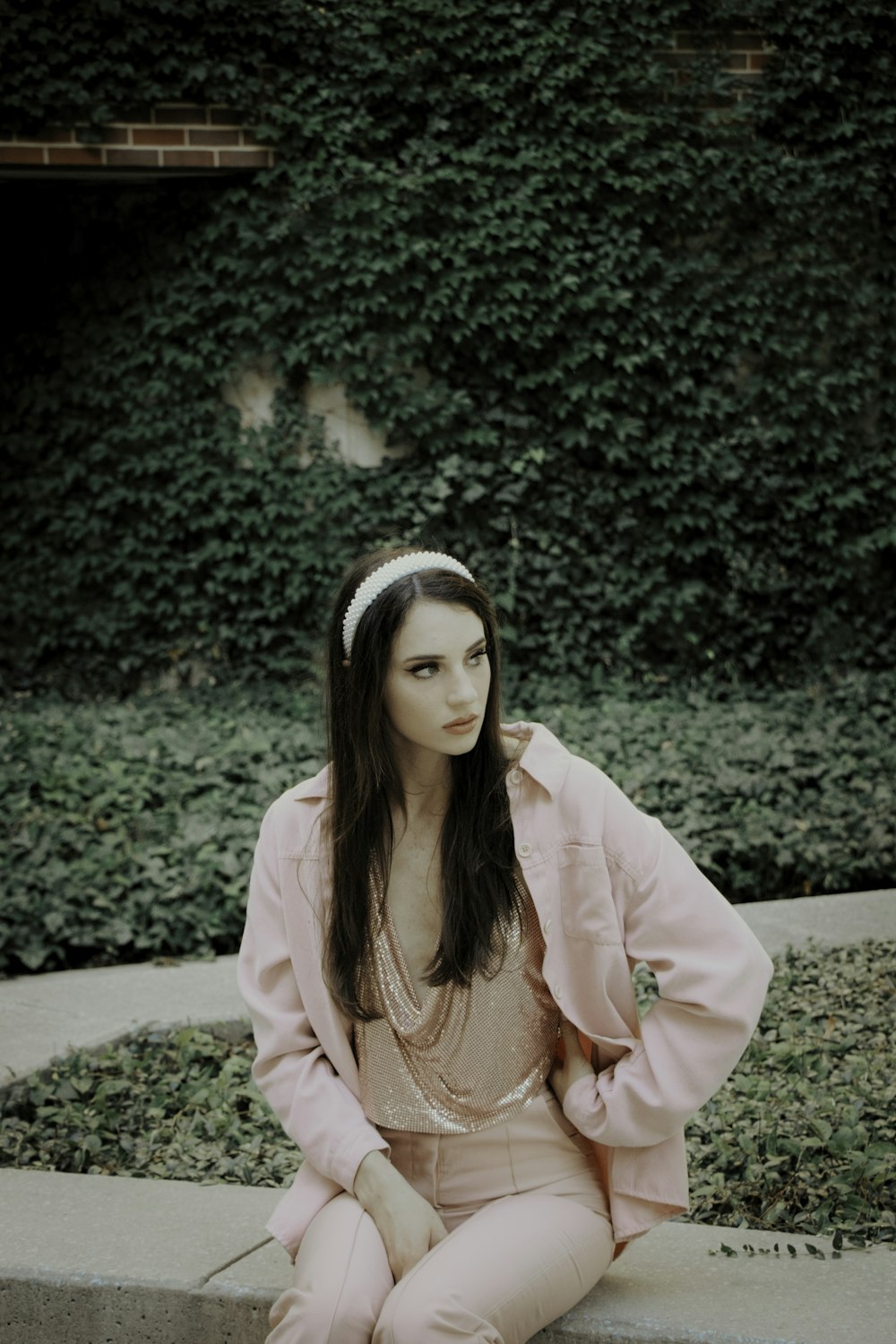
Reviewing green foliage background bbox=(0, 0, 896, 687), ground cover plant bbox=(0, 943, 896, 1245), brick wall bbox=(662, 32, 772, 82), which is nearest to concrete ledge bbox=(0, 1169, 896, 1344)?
ground cover plant bbox=(0, 943, 896, 1245)

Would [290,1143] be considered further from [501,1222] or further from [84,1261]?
[501,1222]

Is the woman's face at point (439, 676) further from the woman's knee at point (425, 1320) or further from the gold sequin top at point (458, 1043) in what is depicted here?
the woman's knee at point (425, 1320)

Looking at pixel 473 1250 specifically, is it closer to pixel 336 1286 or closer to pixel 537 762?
pixel 336 1286

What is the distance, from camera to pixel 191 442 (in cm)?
802

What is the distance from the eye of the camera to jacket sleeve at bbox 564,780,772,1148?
70.0 inches

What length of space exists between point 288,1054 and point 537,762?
1.86ft

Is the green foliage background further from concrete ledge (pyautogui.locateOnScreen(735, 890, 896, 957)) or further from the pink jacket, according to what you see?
the pink jacket

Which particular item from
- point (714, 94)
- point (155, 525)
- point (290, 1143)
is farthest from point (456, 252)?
point (290, 1143)

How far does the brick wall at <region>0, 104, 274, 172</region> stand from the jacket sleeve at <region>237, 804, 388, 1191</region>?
21.5 ft

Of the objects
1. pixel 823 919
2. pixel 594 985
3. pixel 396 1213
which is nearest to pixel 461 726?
pixel 594 985

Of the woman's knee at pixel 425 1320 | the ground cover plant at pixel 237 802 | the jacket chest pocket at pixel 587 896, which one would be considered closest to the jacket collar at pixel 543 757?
the jacket chest pocket at pixel 587 896

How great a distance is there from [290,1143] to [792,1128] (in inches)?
43.8

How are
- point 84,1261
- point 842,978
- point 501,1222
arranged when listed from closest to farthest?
point 501,1222 < point 84,1261 < point 842,978

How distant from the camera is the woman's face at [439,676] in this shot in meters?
1.91
